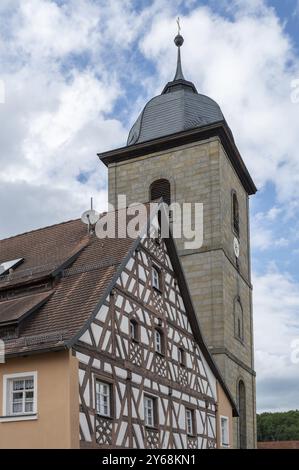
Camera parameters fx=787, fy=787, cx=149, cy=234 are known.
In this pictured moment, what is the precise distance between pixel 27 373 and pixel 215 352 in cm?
1692

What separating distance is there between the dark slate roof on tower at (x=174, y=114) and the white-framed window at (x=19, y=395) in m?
23.4

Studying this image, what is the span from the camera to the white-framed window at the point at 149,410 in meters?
22.0

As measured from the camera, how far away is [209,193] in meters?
38.0

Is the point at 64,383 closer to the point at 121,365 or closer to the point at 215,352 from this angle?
the point at 121,365

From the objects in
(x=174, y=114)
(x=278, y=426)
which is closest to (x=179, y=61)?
(x=174, y=114)

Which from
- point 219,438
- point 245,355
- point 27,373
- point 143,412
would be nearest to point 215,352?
point 245,355

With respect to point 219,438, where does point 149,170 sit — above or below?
above

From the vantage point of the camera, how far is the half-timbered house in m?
18.3

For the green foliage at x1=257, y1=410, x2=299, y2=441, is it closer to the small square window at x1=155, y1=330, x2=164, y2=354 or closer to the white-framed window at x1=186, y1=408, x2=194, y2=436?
the white-framed window at x1=186, y1=408, x2=194, y2=436

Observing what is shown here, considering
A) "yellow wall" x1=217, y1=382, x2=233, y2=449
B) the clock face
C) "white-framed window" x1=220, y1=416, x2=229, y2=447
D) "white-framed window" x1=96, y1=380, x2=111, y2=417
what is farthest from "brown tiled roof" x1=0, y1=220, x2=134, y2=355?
the clock face

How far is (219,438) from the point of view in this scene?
27234 mm

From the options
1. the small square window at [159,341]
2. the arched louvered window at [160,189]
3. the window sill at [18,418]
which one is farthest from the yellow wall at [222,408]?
the arched louvered window at [160,189]

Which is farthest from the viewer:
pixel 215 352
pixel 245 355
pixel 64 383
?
pixel 245 355

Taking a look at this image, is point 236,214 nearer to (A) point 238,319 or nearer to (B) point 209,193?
(B) point 209,193
